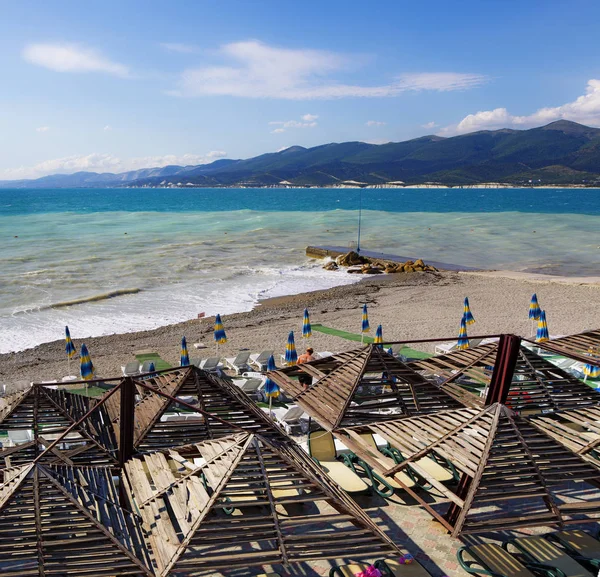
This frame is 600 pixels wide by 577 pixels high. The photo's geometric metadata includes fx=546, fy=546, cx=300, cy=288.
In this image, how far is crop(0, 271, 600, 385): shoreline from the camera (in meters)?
15.5

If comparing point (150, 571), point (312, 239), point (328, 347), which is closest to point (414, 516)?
point (150, 571)

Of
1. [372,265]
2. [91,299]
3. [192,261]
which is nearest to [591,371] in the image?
[91,299]

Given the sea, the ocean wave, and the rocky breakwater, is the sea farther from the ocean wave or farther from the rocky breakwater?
the rocky breakwater

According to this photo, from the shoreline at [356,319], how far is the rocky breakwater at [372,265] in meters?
3.09

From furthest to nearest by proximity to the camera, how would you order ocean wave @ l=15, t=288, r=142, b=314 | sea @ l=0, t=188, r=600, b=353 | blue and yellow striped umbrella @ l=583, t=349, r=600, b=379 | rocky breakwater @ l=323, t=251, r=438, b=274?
rocky breakwater @ l=323, t=251, r=438, b=274 < ocean wave @ l=15, t=288, r=142, b=314 < sea @ l=0, t=188, r=600, b=353 < blue and yellow striped umbrella @ l=583, t=349, r=600, b=379

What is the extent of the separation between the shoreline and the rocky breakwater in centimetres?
309

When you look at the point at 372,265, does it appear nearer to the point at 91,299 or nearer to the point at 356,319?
the point at 356,319

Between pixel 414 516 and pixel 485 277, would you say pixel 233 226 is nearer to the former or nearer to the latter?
pixel 485 277

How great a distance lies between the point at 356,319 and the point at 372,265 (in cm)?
1355

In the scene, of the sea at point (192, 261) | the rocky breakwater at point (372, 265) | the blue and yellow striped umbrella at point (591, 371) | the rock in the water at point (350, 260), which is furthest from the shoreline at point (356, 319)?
the rock in the water at point (350, 260)

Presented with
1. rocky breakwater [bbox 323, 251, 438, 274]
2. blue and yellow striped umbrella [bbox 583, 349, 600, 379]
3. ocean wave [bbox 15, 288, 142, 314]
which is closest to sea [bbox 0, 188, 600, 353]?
ocean wave [bbox 15, 288, 142, 314]

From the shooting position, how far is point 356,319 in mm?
19219

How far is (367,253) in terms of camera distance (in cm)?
4022

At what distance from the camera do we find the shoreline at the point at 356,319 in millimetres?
15477
